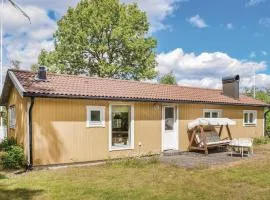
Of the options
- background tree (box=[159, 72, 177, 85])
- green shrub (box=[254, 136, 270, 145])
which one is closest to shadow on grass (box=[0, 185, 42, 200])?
green shrub (box=[254, 136, 270, 145])

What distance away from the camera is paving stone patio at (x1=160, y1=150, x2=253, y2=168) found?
13069 mm

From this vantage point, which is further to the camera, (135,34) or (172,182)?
(135,34)

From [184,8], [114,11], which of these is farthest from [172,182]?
[114,11]

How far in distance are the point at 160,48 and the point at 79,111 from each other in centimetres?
2677

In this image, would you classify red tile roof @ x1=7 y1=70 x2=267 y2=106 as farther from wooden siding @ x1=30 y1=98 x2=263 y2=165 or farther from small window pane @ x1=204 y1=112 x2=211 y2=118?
small window pane @ x1=204 y1=112 x2=211 y2=118

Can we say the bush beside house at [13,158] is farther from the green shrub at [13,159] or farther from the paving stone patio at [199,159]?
the paving stone patio at [199,159]

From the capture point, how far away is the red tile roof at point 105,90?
42.3ft

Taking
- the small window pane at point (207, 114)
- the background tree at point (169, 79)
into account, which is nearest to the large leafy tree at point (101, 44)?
the background tree at point (169, 79)

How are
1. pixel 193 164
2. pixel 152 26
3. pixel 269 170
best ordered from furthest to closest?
pixel 152 26
pixel 193 164
pixel 269 170

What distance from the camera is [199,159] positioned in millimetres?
14438

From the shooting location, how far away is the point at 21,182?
9.94m

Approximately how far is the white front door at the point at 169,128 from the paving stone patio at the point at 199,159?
2.60 feet

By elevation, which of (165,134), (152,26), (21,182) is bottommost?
(21,182)

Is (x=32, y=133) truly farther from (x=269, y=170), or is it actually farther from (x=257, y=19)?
(x=257, y=19)
